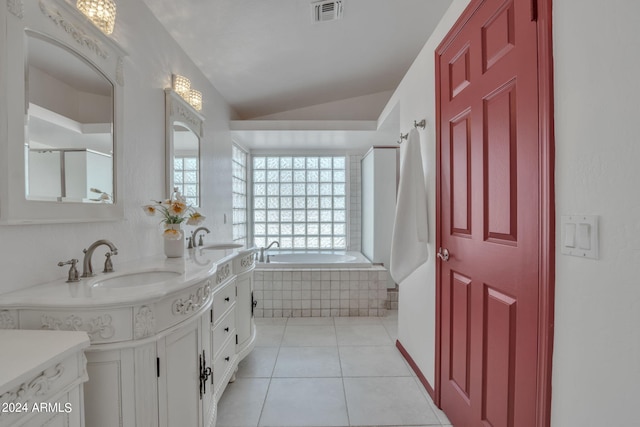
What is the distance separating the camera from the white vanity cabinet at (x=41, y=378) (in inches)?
23.0

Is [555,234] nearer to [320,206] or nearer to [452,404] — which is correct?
[452,404]

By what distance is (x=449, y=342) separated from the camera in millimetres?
1573

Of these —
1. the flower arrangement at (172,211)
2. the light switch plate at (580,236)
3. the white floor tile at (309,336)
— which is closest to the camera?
the light switch plate at (580,236)

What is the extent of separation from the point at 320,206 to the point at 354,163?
83cm

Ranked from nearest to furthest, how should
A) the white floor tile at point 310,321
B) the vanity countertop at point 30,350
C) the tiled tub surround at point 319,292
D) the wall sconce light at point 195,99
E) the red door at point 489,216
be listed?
1. the vanity countertop at point 30,350
2. the red door at point 489,216
3. the wall sconce light at point 195,99
4. the white floor tile at point 310,321
5. the tiled tub surround at point 319,292

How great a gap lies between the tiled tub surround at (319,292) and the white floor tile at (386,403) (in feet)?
3.81

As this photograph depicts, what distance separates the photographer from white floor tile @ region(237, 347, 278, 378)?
2059 millimetres

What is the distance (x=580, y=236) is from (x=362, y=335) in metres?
2.19

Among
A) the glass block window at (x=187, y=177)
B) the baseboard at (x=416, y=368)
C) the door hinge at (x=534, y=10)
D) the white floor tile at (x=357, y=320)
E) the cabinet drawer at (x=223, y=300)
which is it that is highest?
the door hinge at (x=534, y=10)

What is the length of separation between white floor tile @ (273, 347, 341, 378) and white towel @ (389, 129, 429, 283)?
0.88 m

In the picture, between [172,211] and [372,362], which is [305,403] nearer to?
[372,362]

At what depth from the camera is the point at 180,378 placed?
1.12 meters

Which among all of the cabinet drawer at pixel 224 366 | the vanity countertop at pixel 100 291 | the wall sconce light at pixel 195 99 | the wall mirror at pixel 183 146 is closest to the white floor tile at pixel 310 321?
the cabinet drawer at pixel 224 366

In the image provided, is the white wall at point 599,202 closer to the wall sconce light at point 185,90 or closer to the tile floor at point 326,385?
the tile floor at point 326,385
